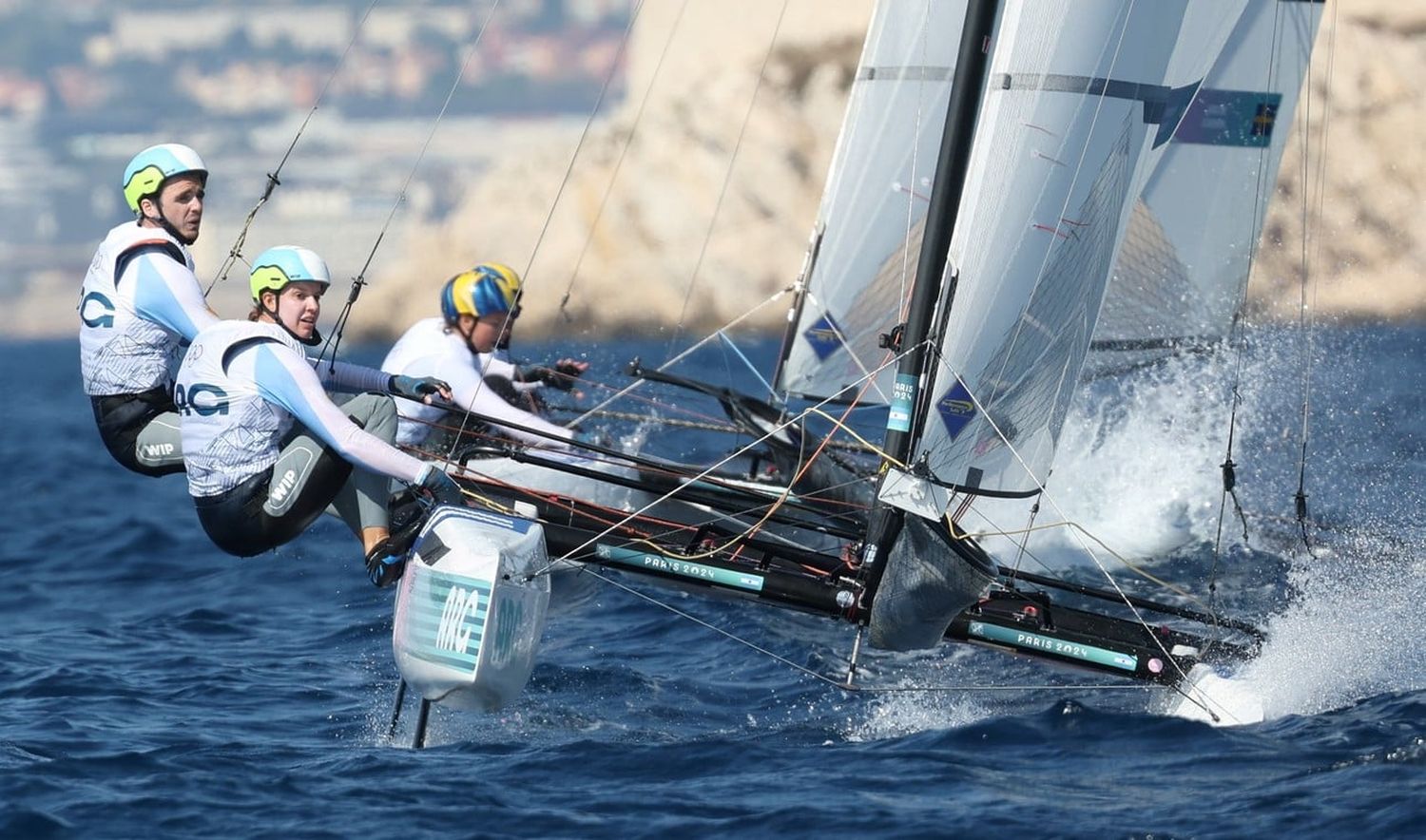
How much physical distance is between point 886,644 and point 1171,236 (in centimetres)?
418

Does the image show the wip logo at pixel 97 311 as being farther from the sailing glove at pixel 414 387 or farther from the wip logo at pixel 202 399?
the sailing glove at pixel 414 387

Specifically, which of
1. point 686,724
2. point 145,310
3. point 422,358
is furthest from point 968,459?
point 422,358

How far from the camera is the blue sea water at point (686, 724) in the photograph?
16.3 ft

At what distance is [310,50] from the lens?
140 metres

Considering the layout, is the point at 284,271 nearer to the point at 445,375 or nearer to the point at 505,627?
the point at 505,627

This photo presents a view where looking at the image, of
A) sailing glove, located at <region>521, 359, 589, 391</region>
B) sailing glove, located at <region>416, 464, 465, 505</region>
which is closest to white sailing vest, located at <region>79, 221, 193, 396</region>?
sailing glove, located at <region>416, 464, 465, 505</region>

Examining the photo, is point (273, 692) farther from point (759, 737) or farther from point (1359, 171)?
point (1359, 171)

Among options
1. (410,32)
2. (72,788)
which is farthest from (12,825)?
(410,32)

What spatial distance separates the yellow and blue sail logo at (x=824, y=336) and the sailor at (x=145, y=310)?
14.6 ft

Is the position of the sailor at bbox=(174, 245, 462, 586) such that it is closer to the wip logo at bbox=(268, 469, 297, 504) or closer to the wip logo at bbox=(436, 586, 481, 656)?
the wip logo at bbox=(268, 469, 297, 504)

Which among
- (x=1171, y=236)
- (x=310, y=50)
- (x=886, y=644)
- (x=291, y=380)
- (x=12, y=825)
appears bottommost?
(x=12, y=825)

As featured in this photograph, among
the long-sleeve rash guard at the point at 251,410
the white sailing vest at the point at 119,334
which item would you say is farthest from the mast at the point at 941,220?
the white sailing vest at the point at 119,334

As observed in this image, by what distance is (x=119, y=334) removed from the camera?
6.18 metres

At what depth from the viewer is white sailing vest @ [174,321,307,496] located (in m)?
5.51
